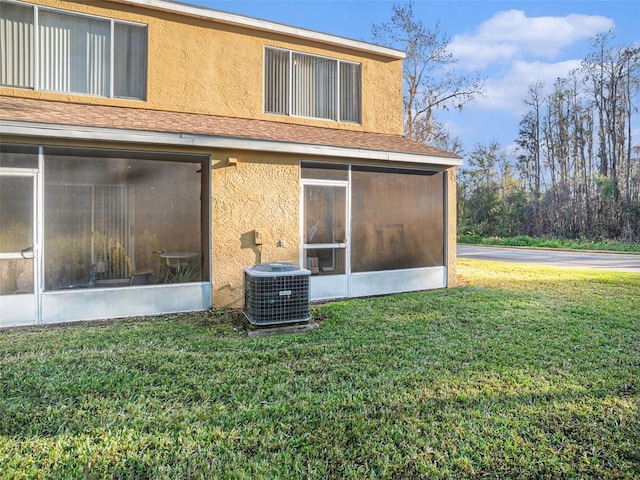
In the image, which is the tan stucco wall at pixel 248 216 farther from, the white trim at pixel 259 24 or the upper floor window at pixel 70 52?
the white trim at pixel 259 24

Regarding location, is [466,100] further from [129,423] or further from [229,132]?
[129,423]

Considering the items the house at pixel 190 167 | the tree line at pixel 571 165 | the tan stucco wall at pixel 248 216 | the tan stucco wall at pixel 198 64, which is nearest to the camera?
the house at pixel 190 167

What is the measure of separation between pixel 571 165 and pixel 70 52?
31478mm

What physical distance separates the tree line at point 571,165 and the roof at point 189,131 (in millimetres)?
21891

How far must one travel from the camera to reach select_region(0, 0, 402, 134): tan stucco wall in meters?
7.43

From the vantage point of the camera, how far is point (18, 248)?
5.65 meters

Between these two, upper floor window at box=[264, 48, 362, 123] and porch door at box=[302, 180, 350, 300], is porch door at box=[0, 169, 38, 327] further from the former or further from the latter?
upper floor window at box=[264, 48, 362, 123]

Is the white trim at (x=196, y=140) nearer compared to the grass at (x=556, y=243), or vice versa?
the white trim at (x=196, y=140)

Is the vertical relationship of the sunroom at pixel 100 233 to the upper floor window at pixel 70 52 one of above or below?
below

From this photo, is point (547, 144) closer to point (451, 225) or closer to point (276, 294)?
point (451, 225)

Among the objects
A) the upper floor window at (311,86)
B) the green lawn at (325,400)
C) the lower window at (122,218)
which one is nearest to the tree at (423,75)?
the upper floor window at (311,86)

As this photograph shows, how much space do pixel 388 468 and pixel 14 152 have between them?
659 cm

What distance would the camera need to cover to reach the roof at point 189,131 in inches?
219

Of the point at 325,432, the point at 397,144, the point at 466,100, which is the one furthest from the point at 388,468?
the point at 466,100
